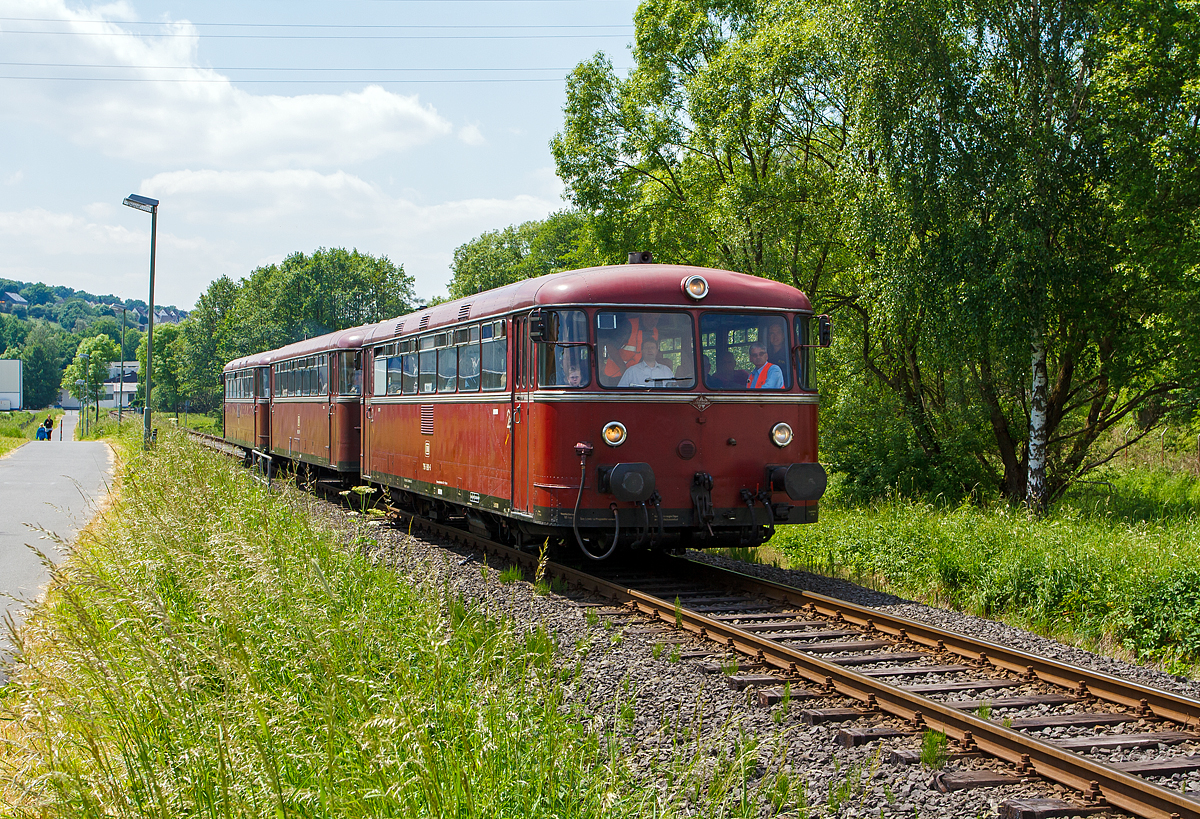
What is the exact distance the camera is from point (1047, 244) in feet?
53.8

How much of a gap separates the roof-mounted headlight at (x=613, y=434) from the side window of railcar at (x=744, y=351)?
1064mm

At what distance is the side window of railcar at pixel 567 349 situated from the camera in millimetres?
9680

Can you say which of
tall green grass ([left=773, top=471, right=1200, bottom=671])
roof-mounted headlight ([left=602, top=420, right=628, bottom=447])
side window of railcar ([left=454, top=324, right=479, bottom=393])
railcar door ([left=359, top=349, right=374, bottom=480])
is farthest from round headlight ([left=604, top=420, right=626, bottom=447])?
railcar door ([left=359, top=349, right=374, bottom=480])

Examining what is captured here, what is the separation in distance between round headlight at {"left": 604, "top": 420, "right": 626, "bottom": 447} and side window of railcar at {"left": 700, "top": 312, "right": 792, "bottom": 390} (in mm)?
1064

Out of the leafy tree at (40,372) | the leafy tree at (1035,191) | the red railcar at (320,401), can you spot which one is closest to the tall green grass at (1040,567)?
the leafy tree at (1035,191)

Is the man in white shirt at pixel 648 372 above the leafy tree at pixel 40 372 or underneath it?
underneath

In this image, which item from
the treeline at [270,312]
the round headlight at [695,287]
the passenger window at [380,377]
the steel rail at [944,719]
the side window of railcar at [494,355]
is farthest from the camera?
the treeline at [270,312]

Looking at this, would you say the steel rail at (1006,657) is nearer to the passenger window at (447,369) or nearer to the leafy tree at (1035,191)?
the passenger window at (447,369)

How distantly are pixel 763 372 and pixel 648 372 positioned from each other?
1287mm

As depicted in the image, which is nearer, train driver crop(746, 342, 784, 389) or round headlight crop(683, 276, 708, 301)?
round headlight crop(683, 276, 708, 301)

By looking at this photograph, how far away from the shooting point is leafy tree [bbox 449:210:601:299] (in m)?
73.1

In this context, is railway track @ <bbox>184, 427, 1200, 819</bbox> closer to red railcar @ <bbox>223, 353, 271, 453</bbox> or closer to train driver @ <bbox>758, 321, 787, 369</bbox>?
train driver @ <bbox>758, 321, 787, 369</bbox>

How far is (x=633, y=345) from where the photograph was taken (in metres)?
9.88

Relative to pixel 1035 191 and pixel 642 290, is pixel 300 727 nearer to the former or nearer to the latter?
pixel 642 290
